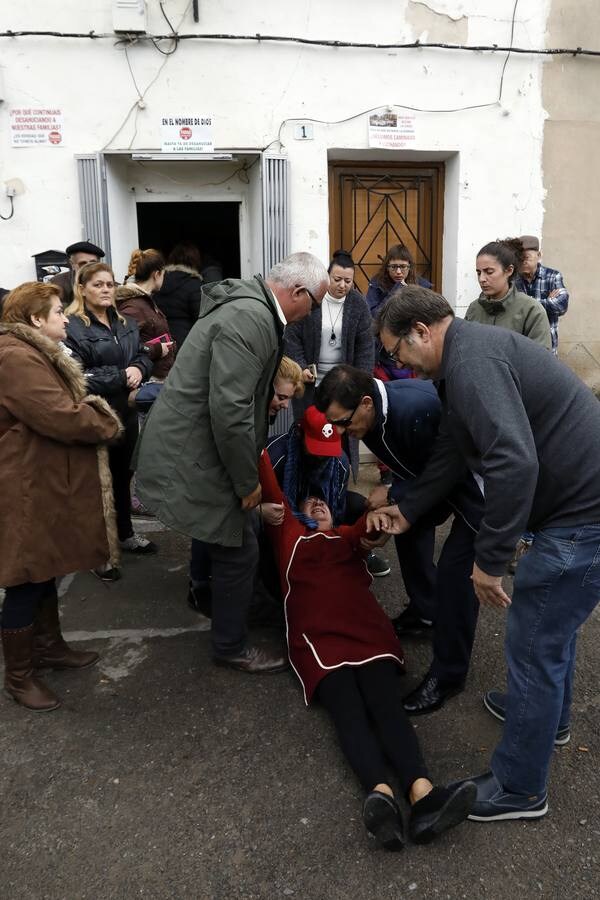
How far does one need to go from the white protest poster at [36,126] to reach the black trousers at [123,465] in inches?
119

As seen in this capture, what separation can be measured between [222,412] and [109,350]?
5.26 feet

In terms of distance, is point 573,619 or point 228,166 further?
point 228,166

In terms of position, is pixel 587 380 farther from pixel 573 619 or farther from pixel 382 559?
pixel 573 619

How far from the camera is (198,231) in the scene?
1103cm

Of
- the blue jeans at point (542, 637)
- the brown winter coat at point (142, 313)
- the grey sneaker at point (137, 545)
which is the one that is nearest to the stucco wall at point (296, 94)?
the brown winter coat at point (142, 313)

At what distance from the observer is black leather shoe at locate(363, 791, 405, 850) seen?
7.15ft

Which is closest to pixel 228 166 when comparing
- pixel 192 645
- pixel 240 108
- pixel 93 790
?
pixel 240 108

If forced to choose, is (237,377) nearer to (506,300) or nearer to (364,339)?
(506,300)

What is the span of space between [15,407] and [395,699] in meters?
1.92

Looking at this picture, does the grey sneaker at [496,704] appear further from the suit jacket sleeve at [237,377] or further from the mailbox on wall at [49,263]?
the mailbox on wall at [49,263]

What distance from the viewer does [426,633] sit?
3541mm

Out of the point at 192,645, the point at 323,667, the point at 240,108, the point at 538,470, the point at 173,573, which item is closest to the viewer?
the point at 538,470

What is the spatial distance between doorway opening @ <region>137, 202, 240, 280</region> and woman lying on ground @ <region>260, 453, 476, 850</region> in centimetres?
723

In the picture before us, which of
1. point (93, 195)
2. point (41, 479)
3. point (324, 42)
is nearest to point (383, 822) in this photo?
point (41, 479)
